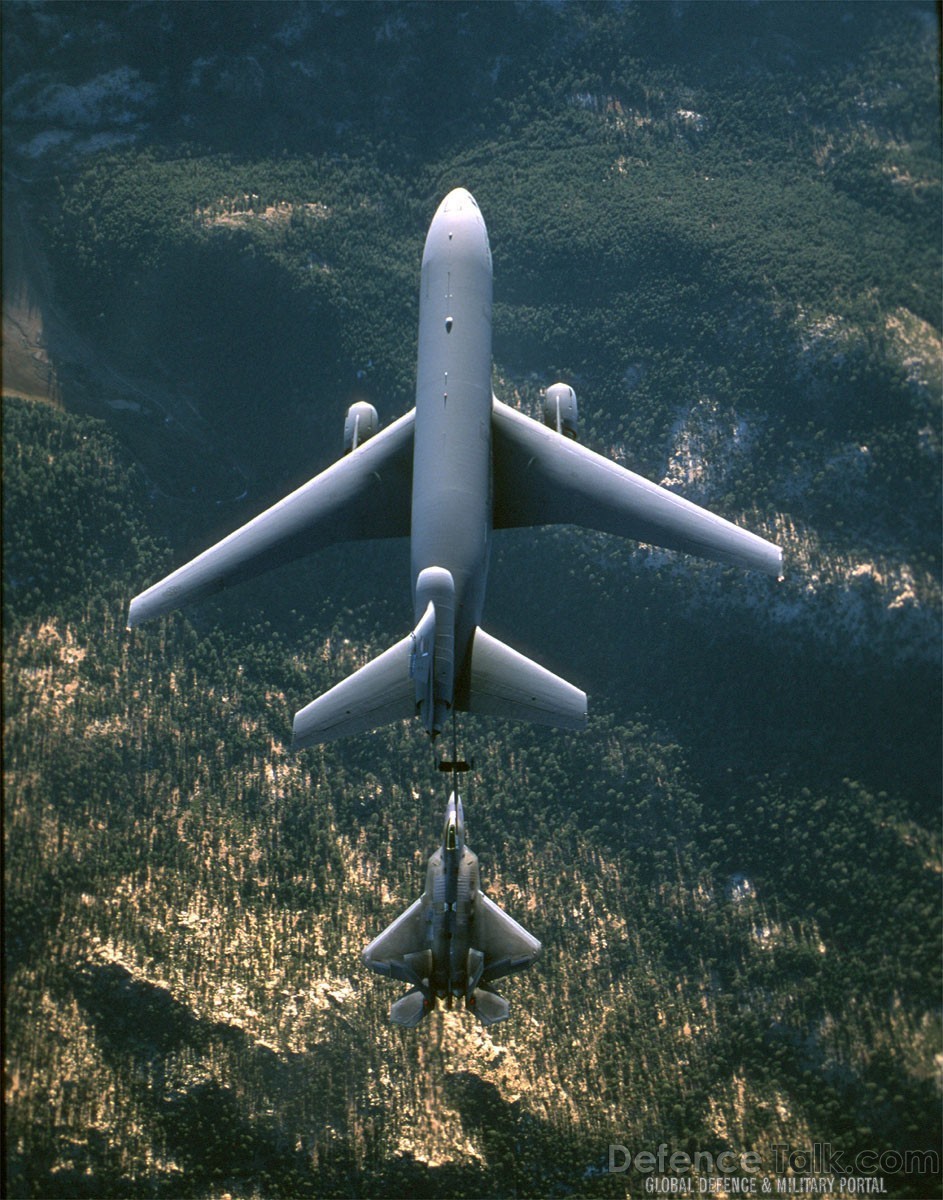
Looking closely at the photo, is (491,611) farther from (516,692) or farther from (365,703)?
(365,703)

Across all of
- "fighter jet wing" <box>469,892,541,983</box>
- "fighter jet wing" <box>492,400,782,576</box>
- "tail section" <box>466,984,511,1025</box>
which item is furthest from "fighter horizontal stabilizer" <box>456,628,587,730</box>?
"tail section" <box>466,984,511,1025</box>

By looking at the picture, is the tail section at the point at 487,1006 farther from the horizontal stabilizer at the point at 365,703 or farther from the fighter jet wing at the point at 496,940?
the horizontal stabilizer at the point at 365,703

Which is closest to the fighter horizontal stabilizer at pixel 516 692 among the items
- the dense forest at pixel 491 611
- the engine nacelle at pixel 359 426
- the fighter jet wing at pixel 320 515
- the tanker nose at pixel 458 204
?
the fighter jet wing at pixel 320 515

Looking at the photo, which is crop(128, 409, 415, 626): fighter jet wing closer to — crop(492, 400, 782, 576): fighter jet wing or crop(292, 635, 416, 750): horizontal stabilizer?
crop(492, 400, 782, 576): fighter jet wing

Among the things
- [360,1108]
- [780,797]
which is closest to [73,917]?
[360,1108]

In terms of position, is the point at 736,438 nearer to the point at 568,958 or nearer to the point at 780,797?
the point at 780,797

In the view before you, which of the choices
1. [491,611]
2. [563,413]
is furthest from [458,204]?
[491,611]

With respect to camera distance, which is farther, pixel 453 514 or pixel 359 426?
pixel 359 426
